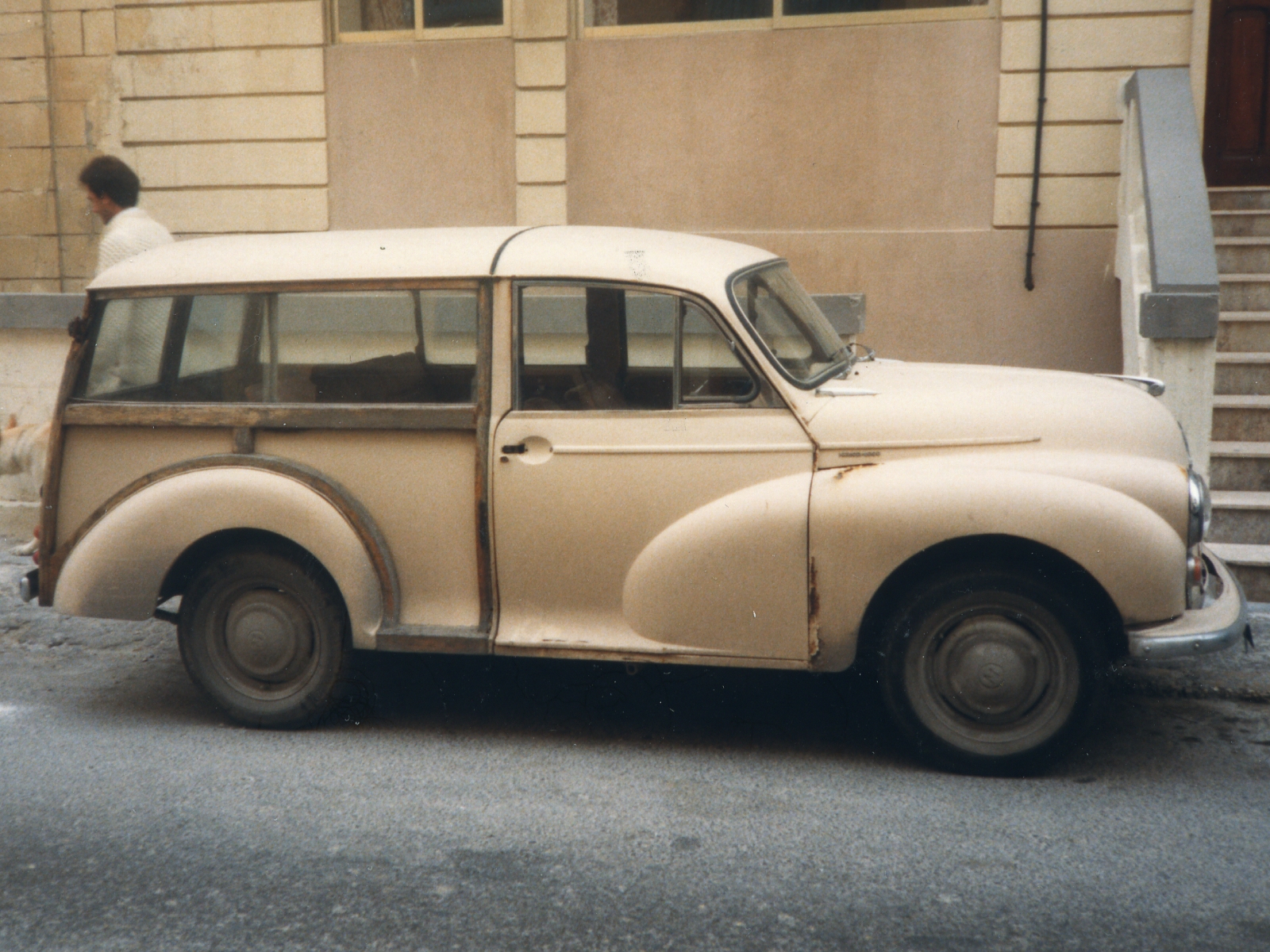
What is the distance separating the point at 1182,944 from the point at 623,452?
227 centimetres

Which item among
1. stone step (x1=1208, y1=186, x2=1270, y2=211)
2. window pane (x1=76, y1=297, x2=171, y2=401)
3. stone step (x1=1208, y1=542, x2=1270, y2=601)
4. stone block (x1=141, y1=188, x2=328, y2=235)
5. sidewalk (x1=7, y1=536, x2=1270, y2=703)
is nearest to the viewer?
window pane (x1=76, y1=297, x2=171, y2=401)

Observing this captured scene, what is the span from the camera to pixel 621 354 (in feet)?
14.8

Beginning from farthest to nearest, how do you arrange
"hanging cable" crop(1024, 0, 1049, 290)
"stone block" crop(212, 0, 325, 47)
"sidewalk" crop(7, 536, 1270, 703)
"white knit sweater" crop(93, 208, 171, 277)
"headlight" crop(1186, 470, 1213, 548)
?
"stone block" crop(212, 0, 325, 47)
"hanging cable" crop(1024, 0, 1049, 290)
"white knit sweater" crop(93, 208, 171, 277)
"sidewalk" crop(7, 536, 1270, 703)
"headlight" crop(1186, 470, 1213, 548)

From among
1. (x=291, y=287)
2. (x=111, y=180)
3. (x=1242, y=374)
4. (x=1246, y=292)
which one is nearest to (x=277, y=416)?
(x=291, y=287)

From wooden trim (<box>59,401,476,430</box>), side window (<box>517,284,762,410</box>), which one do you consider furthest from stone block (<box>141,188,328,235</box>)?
side window (<box>517,284,762,410</box>)

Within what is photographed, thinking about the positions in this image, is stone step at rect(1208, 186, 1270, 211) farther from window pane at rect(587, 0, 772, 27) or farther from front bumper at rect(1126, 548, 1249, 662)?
front bumper at rect(1126, 548, 1249, 662)

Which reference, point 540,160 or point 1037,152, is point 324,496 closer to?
point 540,160

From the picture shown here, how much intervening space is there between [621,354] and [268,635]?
171cm

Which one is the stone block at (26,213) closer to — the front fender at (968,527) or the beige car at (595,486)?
the beige car at (595,486)

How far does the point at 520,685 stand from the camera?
5328 millimetres

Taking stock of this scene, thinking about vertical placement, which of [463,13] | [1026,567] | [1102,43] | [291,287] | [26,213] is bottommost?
[1026,567]

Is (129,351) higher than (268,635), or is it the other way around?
(129,351)

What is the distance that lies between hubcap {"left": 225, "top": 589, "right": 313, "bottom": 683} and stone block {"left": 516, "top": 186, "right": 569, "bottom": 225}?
6189mm

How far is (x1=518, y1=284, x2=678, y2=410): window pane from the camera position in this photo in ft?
14.7
